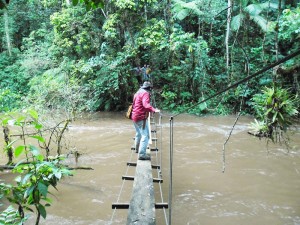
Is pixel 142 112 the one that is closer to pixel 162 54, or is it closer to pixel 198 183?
pixel 198 183

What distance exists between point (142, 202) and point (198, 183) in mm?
2259

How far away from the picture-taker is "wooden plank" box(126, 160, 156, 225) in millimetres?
2646

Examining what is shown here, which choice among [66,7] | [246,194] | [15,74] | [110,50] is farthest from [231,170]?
[15,74]

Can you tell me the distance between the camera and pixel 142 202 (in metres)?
2.98

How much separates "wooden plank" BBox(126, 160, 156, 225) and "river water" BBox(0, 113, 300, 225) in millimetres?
240

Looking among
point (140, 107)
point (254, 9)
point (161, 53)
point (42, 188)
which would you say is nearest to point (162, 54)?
point (161, 53)

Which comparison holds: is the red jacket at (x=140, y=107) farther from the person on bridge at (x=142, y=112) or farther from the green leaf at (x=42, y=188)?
the green leaf at (x=42, y=188)

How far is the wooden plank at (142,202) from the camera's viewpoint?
2646 millimetres

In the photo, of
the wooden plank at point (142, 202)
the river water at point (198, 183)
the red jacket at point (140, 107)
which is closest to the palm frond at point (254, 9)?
the river water at point (198, 183)

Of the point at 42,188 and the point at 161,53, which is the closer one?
the point at 42,188

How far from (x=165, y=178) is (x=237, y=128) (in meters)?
4.68

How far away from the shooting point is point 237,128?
919 centimetres

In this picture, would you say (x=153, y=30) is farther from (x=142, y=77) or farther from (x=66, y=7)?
(x=66, y=7)

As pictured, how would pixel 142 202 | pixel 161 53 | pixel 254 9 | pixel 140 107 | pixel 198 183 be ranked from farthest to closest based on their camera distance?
pixel 161 53
pixel 254 9
pixel 198 183
pixel 140 107
pixel 142 202
